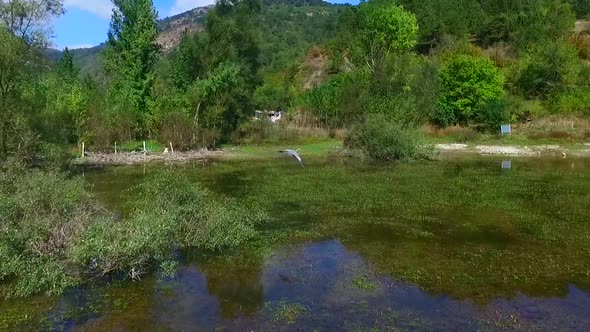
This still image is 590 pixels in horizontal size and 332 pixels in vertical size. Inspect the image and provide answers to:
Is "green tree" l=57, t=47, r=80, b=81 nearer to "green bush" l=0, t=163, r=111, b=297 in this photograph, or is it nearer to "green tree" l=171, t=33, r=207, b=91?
"green tree" l=171, t=33, r=207, b=91

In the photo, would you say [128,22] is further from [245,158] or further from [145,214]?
[145,214]

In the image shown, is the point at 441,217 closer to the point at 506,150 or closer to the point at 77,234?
the point at 77,234

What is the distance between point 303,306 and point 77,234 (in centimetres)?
669

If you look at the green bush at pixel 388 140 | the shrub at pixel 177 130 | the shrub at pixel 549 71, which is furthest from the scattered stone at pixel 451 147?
the shrub at pixel 549 71

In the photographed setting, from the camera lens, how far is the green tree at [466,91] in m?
63.2

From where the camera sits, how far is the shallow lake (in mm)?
12250

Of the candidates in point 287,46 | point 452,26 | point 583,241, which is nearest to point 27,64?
point 583,241

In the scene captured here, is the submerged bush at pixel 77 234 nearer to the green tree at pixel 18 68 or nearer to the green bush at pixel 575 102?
the green tree at pixel 18 68

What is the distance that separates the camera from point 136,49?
54.8m

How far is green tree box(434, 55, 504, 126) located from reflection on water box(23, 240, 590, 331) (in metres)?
51.5

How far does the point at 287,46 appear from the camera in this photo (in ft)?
524

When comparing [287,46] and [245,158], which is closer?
[245,158]

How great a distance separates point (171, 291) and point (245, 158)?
104ft

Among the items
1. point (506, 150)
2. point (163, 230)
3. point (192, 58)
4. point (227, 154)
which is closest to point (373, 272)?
point (163, 230)
